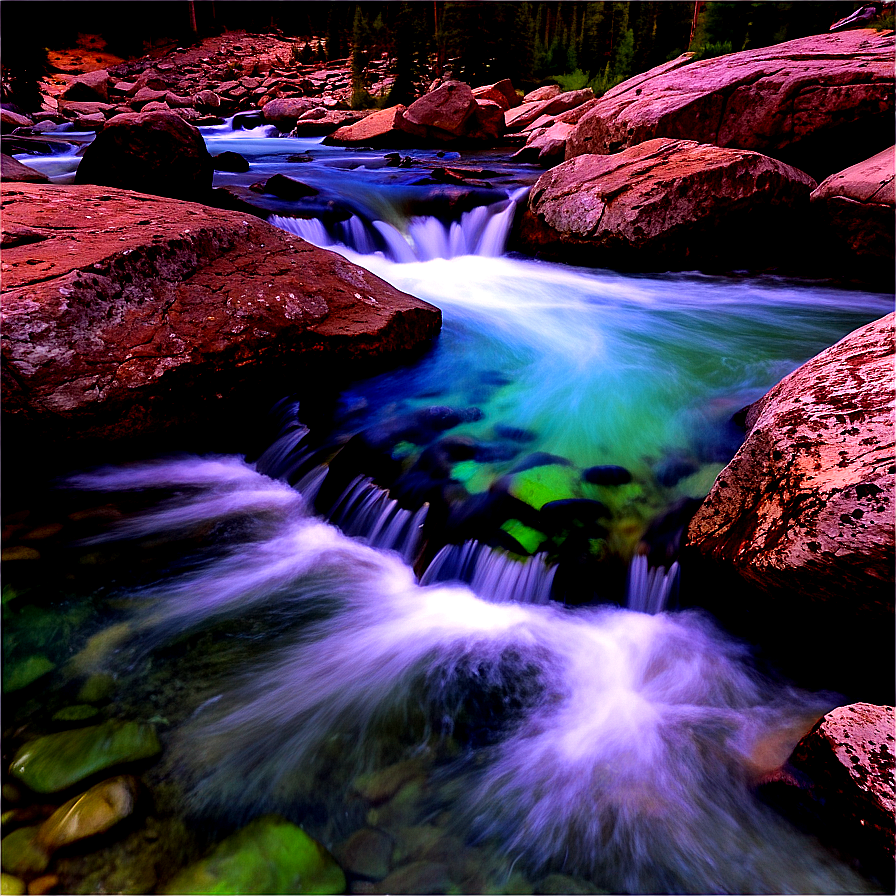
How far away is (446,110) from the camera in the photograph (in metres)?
17.1

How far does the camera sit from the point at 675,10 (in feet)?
104

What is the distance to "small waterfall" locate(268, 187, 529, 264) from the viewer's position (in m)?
7.79

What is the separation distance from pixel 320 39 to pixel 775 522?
61.9 metres

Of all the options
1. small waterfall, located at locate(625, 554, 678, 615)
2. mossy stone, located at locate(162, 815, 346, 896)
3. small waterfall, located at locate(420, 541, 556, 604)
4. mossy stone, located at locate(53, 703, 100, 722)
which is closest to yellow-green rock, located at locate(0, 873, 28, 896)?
mossy stone, located at locate(162, 815, 346, 896)

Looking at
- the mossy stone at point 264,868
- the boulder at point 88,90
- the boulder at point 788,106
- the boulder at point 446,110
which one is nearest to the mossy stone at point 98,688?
the mossy stone at point 264,868

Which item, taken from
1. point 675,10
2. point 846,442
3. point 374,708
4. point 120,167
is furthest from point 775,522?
point 675,10

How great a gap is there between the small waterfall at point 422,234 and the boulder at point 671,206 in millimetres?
914

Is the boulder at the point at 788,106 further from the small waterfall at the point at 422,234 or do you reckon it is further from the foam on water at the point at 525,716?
the foam on water at the point at 525,716

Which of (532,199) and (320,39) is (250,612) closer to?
(532,199)

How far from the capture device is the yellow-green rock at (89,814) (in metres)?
1.82

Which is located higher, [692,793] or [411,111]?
[411,111]

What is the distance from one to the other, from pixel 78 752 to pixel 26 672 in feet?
1.92

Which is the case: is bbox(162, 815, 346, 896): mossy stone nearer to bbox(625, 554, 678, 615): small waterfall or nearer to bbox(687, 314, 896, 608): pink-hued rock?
bbox(625, 554, 678, 615): small waterfall

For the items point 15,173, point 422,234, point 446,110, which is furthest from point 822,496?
point 446,110
